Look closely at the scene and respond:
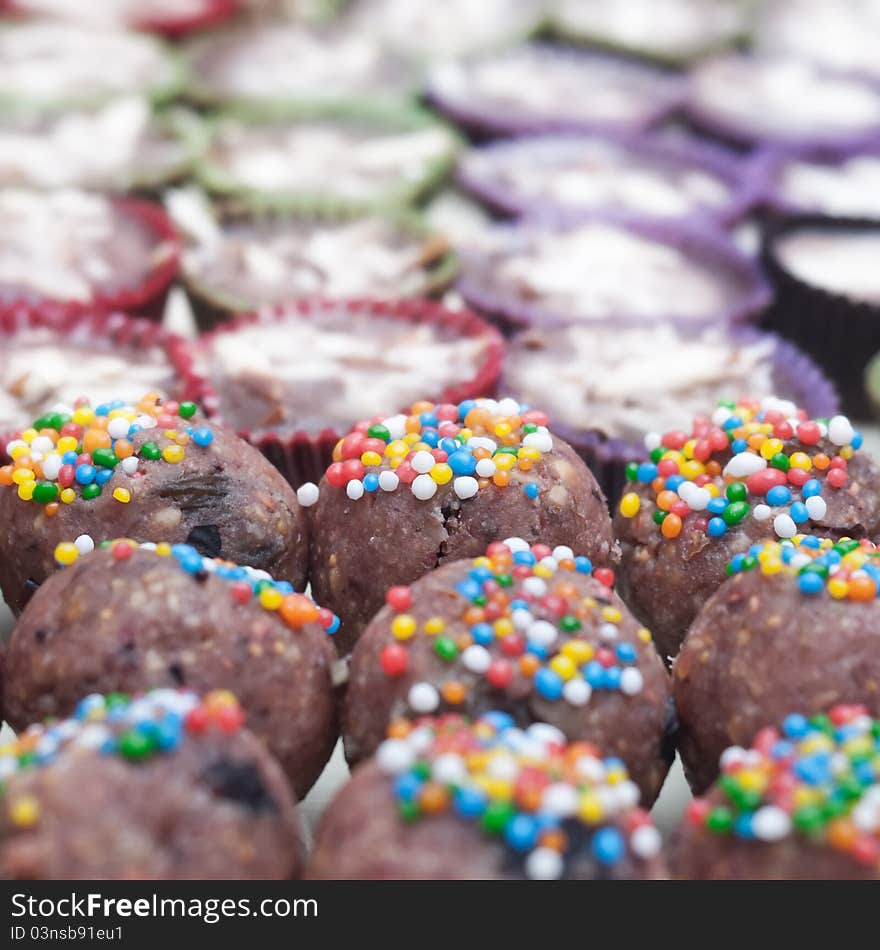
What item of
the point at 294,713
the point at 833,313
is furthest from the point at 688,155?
the point at 294,713

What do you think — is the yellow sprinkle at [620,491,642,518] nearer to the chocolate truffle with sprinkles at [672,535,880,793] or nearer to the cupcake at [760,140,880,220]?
the chocolate truffle with sprinkles at [672,535,880,793]

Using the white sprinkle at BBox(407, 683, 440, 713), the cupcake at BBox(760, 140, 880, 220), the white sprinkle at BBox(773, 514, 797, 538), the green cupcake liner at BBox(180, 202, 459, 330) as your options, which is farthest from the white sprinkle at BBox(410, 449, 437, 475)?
the cupcake at BBox(760, 140, 880, 220)

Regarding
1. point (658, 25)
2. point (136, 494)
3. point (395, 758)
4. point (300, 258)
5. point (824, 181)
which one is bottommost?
point (300, 258)

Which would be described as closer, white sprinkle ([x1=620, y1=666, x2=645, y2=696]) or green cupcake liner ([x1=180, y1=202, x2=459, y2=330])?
white sprinkle ([x1=620, y1=666, x2=645, y2=696])

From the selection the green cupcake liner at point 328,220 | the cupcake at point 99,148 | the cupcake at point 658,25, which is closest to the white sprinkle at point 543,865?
the green cupcake liner at point 328,220

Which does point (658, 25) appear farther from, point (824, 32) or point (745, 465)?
point (745, 465)

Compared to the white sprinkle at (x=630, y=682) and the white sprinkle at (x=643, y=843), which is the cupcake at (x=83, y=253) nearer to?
the white sprinkle at (x=630, y=682)

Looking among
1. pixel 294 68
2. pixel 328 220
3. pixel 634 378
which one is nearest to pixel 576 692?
pixel 634 378

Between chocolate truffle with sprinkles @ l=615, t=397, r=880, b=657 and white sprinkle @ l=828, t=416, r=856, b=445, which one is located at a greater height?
white sprinkle @ l=828, t=416, r=856, b=445
